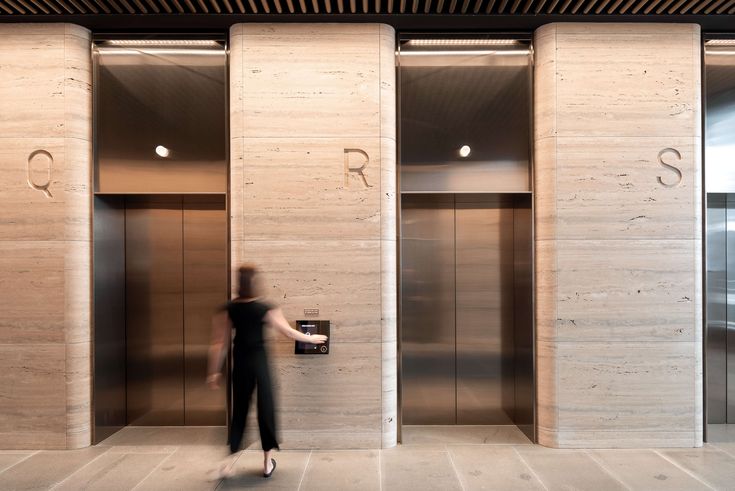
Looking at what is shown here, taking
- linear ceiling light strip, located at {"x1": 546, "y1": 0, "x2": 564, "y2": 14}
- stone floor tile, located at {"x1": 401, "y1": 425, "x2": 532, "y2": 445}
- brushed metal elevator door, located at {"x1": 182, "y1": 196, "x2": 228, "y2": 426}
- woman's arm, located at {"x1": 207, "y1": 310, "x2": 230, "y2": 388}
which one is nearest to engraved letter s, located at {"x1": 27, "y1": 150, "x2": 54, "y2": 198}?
brushed metal elevator door, located at {"x1": 182, "y1": 196, "x2": 228, "y2": 426}

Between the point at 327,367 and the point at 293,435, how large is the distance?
816 mm

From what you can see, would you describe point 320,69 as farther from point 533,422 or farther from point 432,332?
point 533,422

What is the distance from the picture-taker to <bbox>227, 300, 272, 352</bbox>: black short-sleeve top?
12.9 feet

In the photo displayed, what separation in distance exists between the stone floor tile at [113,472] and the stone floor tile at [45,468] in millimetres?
109

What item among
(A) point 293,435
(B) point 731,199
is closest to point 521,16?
(B) point 731,199

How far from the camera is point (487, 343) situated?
5.52 metres

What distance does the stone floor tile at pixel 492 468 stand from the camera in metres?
3.97

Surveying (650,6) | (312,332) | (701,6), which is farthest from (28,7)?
(701,6)

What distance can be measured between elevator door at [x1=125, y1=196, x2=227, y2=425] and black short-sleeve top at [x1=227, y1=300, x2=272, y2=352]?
1.65 m

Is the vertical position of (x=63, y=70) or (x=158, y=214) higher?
(x=63, y=70)

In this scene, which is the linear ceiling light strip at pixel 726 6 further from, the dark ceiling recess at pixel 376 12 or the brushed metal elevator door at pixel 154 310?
the brushed metal elevator door at pixel 154 310

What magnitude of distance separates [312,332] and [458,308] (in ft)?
6.25

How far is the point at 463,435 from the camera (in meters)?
5.16

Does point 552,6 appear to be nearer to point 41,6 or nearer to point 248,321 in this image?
point 248,321
